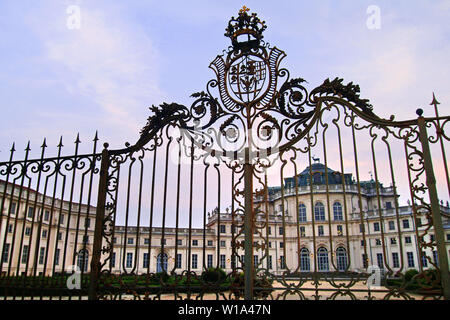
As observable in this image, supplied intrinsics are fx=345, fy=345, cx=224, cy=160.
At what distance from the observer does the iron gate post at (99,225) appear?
4949 mm

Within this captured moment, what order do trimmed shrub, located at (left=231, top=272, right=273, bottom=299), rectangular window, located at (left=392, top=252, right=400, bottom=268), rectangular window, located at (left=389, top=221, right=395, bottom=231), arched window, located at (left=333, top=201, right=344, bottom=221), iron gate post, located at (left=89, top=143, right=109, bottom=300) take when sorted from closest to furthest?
trimmed shrub, located at (left=231, top=272, right=273, bottom=299)
iron gate post, located at (left=89, top=143, right=109, bottom=300)
rectangular window, located at (left=392, top=252, right=400, bottom=268)
rectangular window, located at (left=389, top=221, right=395, bottom=231)
arched window, located at (left=333, top=201, right=344, bottom=221)

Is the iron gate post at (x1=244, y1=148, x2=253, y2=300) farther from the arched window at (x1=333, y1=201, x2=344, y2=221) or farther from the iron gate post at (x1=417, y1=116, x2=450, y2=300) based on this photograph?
the arched window at (x1=333, y1=201, x2=344, y2=221)

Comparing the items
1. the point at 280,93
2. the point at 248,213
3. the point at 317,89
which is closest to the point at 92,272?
the point at 248,213

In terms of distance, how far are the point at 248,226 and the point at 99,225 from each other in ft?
7.46

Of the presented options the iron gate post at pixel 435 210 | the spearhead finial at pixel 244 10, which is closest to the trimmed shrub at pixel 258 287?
the iron gate post at pixel 435 210

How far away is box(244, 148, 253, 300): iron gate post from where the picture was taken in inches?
169

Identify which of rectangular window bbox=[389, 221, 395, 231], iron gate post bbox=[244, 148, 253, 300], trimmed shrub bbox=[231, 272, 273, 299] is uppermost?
rectangular window bbox=[389, 221, 395, 231]

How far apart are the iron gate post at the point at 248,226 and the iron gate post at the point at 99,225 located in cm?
221

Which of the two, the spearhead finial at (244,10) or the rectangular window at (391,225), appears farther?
the rectangular window at (391,225)

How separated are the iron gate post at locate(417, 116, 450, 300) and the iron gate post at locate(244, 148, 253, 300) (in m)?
2.14

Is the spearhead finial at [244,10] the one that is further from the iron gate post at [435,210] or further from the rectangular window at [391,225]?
the rectangular window at [391,225]

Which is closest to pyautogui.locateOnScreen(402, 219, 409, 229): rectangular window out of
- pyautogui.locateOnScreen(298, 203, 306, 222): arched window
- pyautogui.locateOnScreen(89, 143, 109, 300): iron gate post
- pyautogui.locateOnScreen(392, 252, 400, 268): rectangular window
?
pyautogui.locateOnScreen(392, 252, 400, 268): rectangular window

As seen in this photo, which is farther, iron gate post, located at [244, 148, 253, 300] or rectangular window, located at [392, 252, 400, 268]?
rectangular window, located at [392, 252, 400, 268]

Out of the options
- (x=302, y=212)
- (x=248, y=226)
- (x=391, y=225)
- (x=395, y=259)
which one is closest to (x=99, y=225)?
(x=248, y=226)
